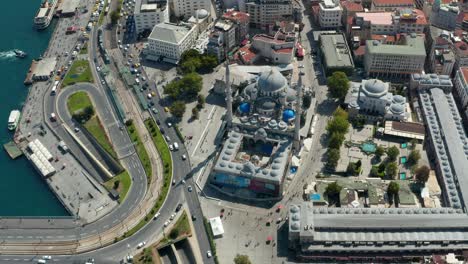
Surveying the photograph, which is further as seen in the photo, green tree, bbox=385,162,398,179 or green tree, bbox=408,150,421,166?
green tree, bbox=408,150,421,166

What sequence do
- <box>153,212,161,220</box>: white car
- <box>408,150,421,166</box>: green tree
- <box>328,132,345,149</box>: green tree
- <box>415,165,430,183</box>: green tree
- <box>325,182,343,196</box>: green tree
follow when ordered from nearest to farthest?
1. <box>153,212,161,220</box>: white car
2. <box>325,182,343,196</box>: green tree
3. <box>415,165,430,183</box>: green tree
4. <box>408,150,421,166</box>: green tree
5. <box>328,132,345,149</box>: green tree

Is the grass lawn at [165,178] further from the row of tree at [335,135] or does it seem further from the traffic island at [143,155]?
the row of tree at [335,135]

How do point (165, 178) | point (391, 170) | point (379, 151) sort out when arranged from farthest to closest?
point (379, 151) → point (165, 178) → point (391, 170)

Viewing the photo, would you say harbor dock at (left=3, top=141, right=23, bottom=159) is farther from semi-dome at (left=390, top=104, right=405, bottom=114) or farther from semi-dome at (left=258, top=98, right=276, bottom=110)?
semi-dome at (left=390, top=104, right=405, bottom=114)

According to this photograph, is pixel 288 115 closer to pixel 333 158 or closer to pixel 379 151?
pixel 333 158

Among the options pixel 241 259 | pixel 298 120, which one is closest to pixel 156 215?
pixel 241 259

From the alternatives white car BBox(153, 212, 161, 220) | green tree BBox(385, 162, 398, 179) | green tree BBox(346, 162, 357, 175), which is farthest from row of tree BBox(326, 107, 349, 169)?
white car BBox(153, 212, 161, 220)

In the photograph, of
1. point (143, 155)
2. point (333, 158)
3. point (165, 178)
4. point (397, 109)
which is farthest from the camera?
point (397, 109)
